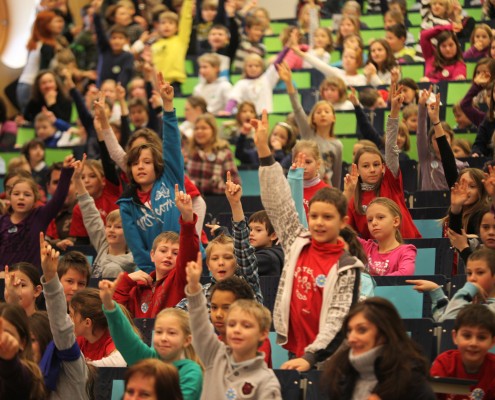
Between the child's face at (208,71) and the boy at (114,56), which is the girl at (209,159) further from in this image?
the boy at (114,56)

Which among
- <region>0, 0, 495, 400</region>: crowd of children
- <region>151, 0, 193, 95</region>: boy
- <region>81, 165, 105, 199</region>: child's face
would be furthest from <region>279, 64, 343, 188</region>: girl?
<region>151, 0, 193, 95</region>: boy

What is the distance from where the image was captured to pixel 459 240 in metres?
6.59

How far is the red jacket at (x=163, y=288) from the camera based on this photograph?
6117 mm

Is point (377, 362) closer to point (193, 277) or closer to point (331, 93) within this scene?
point (193, 277)

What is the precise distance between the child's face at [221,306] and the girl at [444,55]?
550cm

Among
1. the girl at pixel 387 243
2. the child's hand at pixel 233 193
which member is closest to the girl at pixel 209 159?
the girl at pixel 387 243

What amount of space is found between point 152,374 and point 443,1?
7.64m

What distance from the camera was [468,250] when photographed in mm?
6582

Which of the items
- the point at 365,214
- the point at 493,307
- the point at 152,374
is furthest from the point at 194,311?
the point at 365,214

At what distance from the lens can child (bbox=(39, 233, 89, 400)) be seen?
5.47m

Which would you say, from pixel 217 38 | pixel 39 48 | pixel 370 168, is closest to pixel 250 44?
pixel 217 38

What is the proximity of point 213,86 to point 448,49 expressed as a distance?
2383mm

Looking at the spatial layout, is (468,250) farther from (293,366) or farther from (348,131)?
(348,131)

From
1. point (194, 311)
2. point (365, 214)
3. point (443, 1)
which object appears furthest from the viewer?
point (443, 1)
